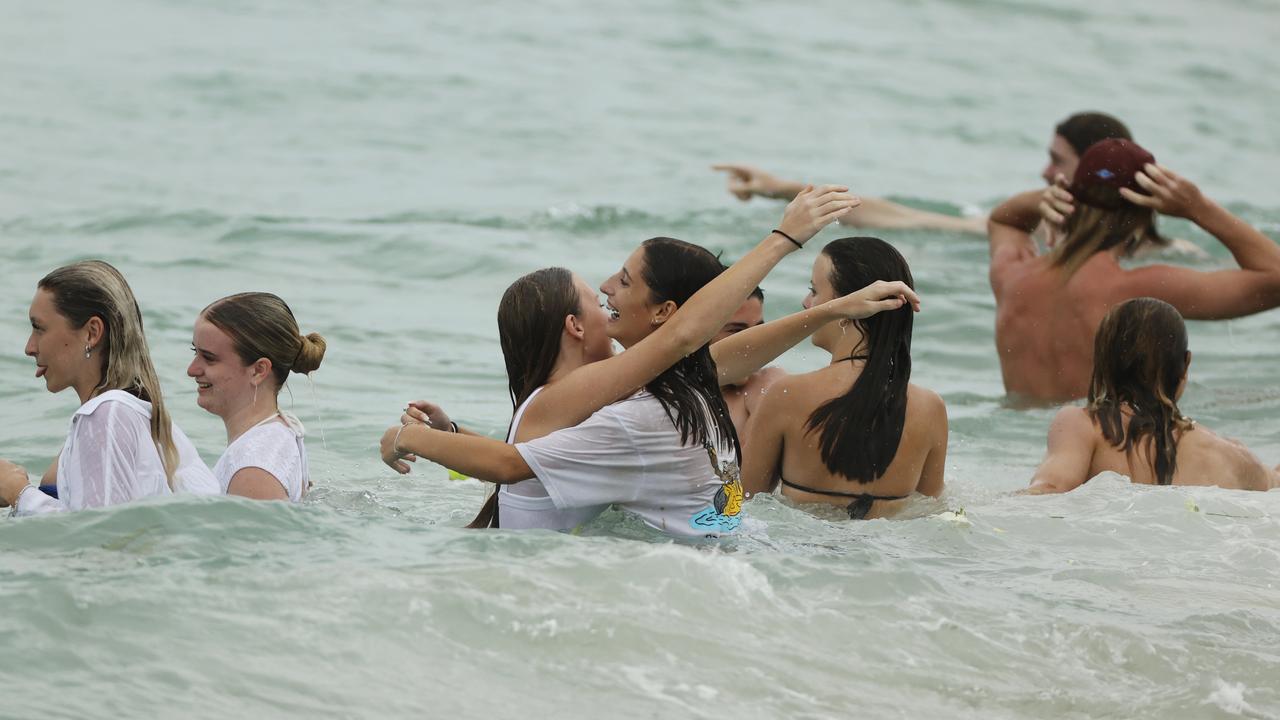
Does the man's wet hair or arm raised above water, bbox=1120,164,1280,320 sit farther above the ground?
the man's wet hair

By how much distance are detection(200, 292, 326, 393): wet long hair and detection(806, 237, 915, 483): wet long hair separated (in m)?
1.98

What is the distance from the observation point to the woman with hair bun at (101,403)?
5156 millimetres

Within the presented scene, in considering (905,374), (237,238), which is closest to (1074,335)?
(905,374)

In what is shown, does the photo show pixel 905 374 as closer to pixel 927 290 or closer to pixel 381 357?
pixel 381 357

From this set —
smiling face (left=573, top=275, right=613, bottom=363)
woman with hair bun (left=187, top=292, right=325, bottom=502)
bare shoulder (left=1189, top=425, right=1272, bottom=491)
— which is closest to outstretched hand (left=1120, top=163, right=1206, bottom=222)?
bare shoulder (left=1189, top=425, right=1272, bottom=491)

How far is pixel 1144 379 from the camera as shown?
715cm

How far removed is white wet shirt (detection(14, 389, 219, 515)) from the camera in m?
5.13

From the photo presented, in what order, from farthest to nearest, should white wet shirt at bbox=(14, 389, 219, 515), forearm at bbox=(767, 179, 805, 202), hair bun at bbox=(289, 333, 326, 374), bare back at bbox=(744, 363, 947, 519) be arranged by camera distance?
forearm at bbox=(767, 179, 805, 202) → bare back at bbox=(744, 363, 947, 519) → hair bun at bbox=(289, 333, 326, 374) → white wet shirt at bbox=(14, 389, 219, 515)

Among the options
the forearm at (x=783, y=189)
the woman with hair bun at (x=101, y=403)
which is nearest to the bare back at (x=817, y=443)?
the woman with hair bun at (x=101, y=403)

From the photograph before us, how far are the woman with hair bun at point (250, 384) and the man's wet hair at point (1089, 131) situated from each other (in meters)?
5.76

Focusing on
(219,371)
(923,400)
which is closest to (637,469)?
(219,371)

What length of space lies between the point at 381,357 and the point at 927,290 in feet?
15.7

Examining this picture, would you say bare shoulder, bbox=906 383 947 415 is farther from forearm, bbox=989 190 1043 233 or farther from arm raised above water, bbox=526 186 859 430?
forearm, bbox=989 190 1043 233

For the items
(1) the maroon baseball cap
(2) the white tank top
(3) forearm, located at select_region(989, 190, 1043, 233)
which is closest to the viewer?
(2) the white tank top
